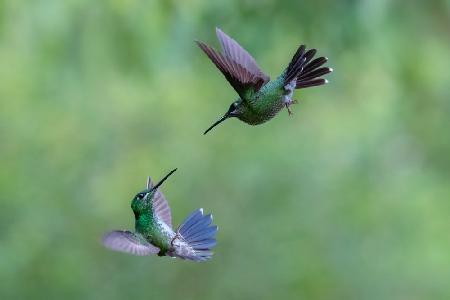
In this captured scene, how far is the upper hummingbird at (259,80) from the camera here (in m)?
0.73

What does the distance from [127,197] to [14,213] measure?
565 mm

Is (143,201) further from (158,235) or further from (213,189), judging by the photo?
(213,189)

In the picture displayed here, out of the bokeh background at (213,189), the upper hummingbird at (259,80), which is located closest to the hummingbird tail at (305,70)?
the upper hummingbird at (259,80)

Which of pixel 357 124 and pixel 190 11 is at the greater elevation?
pixel 357 124

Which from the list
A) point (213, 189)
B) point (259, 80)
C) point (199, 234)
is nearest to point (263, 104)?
point (259, 80)

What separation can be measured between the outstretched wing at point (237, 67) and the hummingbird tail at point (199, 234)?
0.12 metres

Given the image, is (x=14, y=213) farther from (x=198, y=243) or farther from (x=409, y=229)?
(x=198, y=243)

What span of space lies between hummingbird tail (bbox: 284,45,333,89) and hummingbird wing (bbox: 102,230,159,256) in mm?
183

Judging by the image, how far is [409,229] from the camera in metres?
4.96

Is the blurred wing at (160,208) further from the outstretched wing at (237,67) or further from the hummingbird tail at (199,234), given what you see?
the outstretched wing at (237,67)

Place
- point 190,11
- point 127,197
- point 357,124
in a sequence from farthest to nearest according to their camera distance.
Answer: point 357,124 → point 127,197 → point 190,11

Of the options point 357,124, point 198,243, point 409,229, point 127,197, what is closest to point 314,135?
point 357,124

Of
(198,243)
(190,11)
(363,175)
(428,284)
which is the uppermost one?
(363,175)

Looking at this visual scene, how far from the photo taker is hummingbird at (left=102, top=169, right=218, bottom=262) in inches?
30.7
